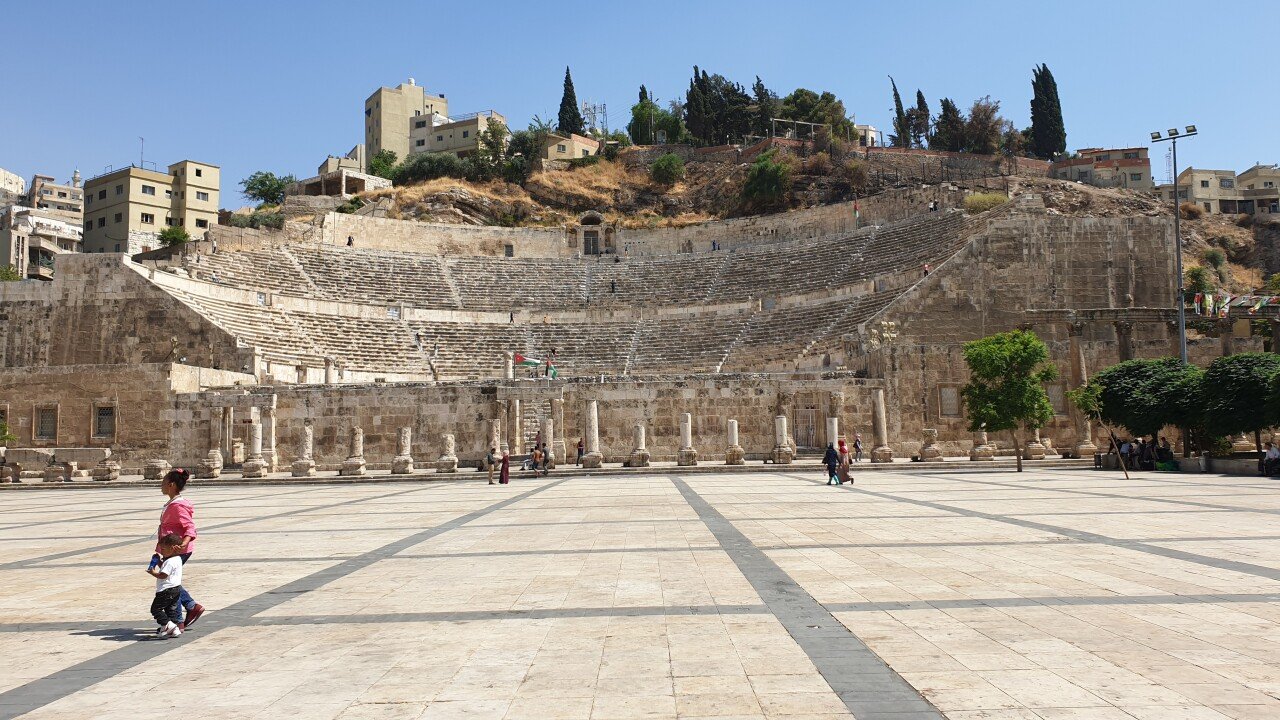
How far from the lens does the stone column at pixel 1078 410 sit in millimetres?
29062

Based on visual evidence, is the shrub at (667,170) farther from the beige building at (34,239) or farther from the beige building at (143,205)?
the beige building at (34,239)

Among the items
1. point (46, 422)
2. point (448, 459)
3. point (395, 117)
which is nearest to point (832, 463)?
point (448, 459)

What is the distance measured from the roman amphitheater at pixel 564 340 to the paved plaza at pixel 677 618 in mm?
17051

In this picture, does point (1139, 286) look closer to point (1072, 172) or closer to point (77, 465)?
point (1072, 172)

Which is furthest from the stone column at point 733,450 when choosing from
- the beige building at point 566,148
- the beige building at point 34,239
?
the beige building at point 566,148

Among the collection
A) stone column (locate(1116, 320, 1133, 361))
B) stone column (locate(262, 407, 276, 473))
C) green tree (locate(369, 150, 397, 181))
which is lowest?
stone column (locate(262, 407, 276, 473))

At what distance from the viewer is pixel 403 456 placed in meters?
28.3

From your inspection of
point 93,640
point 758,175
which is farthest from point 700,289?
point 93,640

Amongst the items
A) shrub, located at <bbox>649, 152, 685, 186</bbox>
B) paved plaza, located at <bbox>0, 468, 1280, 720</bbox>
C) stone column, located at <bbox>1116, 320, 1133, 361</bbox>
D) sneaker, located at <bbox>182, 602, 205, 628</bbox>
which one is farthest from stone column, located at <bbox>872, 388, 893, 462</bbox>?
shrub, located at <bbox>649, 152, 685, 186</bbox>

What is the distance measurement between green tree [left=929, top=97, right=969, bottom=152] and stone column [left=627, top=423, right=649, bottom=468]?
210 ft

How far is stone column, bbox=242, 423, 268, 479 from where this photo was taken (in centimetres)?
2789

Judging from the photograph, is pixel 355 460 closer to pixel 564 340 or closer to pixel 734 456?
pixel 734 456

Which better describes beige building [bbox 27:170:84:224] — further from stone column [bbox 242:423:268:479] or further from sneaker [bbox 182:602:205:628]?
sneaker [bbox 182:602:205:628]

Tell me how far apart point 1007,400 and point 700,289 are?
2776 centimetres
